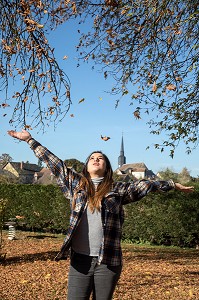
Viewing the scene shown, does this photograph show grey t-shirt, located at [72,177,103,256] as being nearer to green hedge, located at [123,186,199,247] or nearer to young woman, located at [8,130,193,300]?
young woman, located at [8,130,193,300]

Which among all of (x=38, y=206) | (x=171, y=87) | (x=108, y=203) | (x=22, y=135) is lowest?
(x=108, y=203)

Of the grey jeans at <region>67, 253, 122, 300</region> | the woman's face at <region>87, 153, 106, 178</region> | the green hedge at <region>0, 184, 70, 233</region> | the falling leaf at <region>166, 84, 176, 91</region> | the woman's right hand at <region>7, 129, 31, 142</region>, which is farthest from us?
the green hedge at <region>0, 184, 70, 233</region>

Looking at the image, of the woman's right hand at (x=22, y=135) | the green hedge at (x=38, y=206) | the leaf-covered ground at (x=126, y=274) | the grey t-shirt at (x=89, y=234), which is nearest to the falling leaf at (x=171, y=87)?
the leaf-covered ground at (x=126, y=274)

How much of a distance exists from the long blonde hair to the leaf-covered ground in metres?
3.20

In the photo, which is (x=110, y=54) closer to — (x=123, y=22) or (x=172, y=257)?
(x=123, y=22)

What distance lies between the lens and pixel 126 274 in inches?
317

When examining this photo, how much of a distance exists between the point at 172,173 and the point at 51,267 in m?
26.5

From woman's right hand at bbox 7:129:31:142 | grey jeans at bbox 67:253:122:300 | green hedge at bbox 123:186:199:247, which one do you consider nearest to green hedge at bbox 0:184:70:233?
green hedge at bbox 123:186:199:247

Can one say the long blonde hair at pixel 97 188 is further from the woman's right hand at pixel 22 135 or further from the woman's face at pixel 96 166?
the woman's right hand at pixel 22 135

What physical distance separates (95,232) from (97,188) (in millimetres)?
364

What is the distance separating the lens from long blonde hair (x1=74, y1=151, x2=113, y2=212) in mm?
3357

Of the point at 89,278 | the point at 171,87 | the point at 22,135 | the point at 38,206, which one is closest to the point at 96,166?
the point at 89,278

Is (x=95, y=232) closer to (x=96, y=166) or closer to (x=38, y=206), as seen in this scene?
(x=96, y=166)

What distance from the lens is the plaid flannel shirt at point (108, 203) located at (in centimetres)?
329
